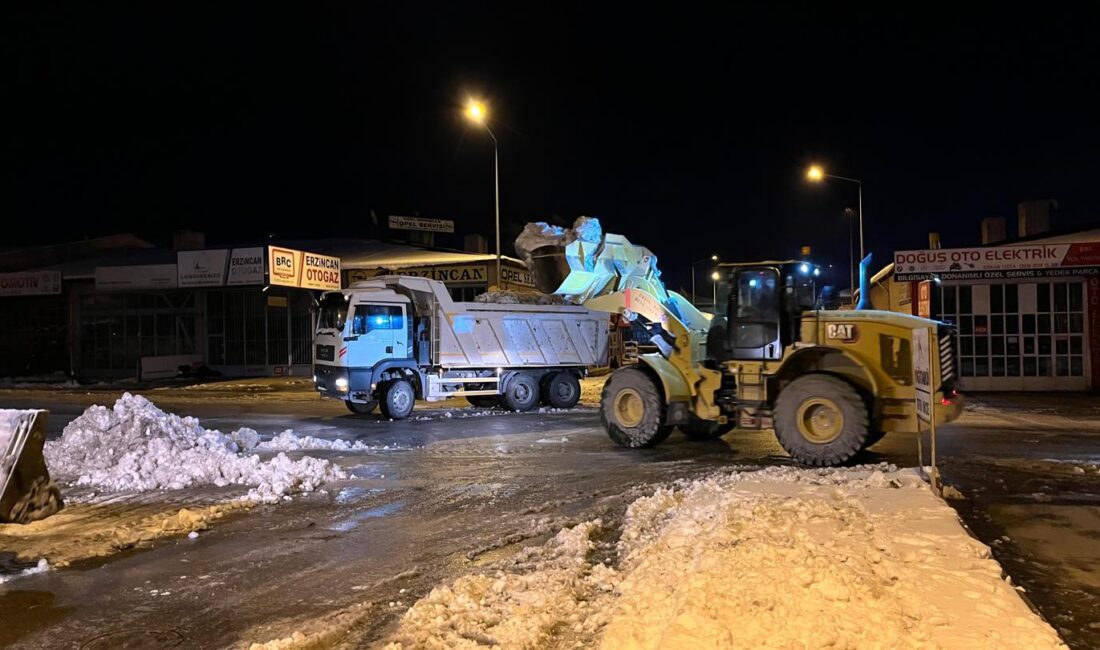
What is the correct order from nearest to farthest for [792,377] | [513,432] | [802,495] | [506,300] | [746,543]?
[746,543] < [802,495] < [792,377] < [513,432] < [506,300]

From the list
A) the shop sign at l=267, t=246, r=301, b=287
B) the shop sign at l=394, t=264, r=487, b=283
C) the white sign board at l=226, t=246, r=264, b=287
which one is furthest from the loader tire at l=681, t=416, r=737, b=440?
the white sign board at l=226, t=246, r=264, b=287

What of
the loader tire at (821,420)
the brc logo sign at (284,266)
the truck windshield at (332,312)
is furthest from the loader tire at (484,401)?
the brc logo sign at (284,266)

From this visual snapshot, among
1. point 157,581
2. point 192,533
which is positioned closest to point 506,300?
point 192,533

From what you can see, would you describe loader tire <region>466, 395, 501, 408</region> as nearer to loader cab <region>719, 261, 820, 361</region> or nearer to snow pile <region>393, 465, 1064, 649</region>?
loader cab <region>719, 261, 820, 361</region>

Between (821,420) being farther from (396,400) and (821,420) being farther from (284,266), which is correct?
(284,266)

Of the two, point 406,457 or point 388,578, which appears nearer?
point 388,578

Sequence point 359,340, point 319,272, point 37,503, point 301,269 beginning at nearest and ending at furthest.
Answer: point 37,503, point 359,340, point 301,269, point 319,272

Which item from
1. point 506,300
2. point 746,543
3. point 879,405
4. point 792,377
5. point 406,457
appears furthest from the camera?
point 506,300

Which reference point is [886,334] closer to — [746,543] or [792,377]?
[792,377]

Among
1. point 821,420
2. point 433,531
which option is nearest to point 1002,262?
point 821,420

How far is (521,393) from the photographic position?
62.2 ft

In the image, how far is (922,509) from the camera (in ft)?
21.6

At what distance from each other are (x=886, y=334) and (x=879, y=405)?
3.23ft

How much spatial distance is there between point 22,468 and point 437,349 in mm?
10579
